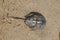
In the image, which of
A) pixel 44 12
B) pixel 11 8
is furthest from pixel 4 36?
pixel 44 12

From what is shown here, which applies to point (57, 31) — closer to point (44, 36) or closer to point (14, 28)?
point (44, 36)

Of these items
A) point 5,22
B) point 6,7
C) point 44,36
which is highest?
point 6,7

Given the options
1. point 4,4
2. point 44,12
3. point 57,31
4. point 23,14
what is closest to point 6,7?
point 4,4

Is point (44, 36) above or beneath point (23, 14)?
beneath

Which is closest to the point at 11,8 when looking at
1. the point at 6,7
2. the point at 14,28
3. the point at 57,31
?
the point at 6,7

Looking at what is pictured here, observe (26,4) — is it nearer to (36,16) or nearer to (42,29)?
(36,16)

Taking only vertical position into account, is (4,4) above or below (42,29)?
above
